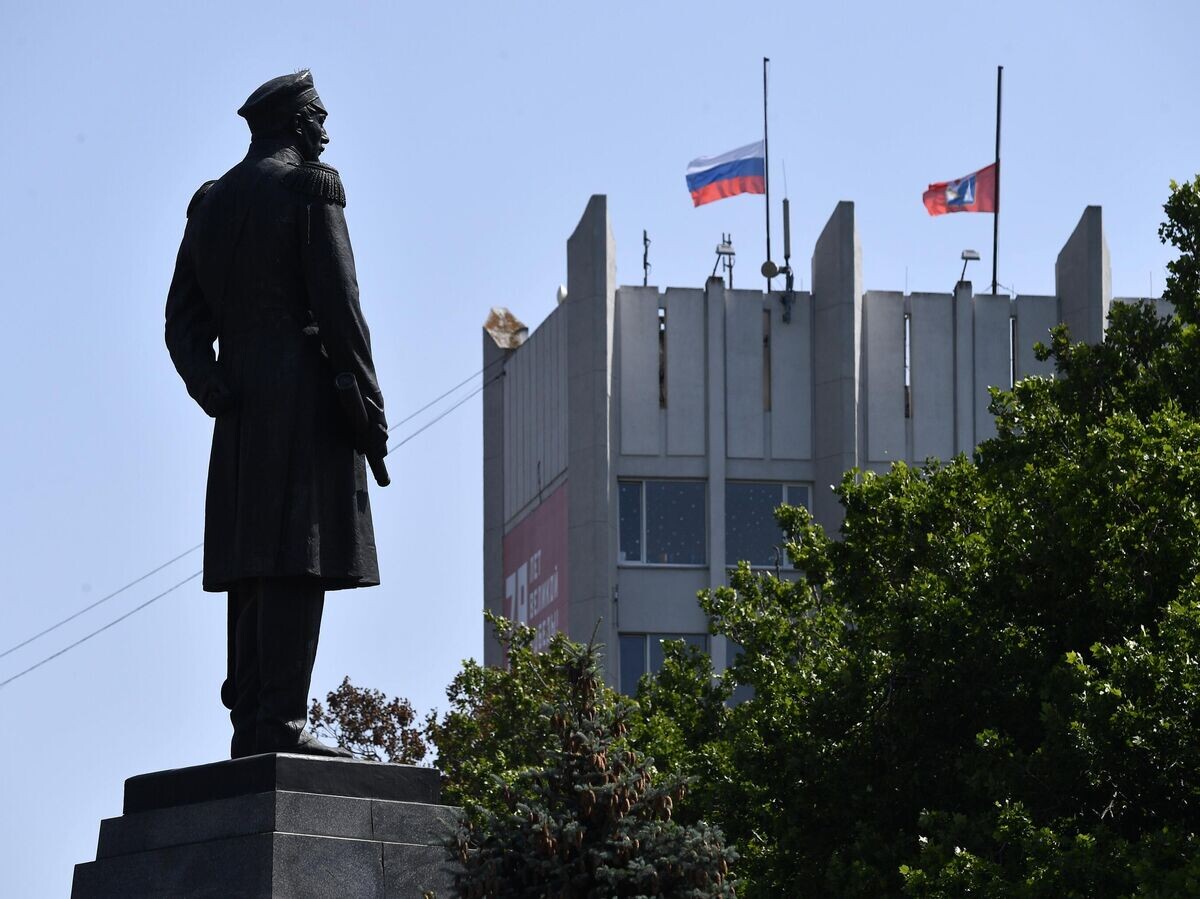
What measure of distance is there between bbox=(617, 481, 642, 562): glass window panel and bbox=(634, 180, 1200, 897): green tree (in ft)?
87.9

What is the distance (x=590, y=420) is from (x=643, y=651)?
5.92 m

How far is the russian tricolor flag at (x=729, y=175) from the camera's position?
6256cm

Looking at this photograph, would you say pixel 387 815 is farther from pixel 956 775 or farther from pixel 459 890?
pixel 956 775

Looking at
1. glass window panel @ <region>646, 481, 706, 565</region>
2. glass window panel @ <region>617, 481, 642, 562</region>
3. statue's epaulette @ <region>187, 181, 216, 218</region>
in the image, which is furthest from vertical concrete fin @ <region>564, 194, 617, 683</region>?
statue's epaulette @ <region>187, 181, 216, 218</region>

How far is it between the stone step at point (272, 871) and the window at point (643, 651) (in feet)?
154

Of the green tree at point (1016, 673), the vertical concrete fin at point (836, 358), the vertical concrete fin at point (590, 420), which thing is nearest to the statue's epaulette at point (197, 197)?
the green tree at point (1016, 673)

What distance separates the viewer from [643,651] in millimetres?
59562

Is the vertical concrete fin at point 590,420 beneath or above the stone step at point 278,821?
above

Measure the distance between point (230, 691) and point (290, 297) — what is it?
6.89 feet

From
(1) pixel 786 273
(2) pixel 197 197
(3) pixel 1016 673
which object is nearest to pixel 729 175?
(1) pixel 786 273

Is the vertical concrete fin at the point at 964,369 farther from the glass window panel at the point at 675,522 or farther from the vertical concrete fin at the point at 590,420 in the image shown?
the vertical concrete fin at the point at 590,420

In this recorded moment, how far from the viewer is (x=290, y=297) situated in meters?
13.0

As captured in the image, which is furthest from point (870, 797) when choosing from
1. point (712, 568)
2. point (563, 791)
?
point (712, 568)

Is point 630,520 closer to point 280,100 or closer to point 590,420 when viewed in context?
point 590,420
